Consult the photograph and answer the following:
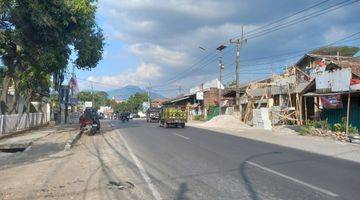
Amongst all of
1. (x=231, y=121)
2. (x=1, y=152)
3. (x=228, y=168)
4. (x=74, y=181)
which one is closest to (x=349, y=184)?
(x=228, y=168)

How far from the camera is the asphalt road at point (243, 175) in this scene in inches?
392

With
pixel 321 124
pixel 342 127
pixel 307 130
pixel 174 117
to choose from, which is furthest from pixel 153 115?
pixel 342 127

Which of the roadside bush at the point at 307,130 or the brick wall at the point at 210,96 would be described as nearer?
the roadside bush at the point at 307,130

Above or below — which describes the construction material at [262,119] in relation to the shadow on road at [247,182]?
above

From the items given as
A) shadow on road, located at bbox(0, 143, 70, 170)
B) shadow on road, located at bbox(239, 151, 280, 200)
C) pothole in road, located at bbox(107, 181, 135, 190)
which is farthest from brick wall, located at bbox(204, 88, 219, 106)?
pothole in road, located at bbox(107, 181, 135, 190)

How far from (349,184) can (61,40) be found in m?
20.2

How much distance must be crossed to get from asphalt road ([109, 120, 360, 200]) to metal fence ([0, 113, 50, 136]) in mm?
14575

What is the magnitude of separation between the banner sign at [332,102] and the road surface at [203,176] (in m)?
13.2

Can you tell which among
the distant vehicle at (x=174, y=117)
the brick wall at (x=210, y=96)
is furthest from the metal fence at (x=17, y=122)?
the brick wall at (x=210, y=96)

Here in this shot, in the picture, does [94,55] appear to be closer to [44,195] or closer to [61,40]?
[61,40]

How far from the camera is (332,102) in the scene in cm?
3097

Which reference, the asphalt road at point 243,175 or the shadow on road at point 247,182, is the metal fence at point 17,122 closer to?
the asphalt road at point 243,175

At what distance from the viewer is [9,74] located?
33031 millimetres

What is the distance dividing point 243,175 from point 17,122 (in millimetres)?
26711
